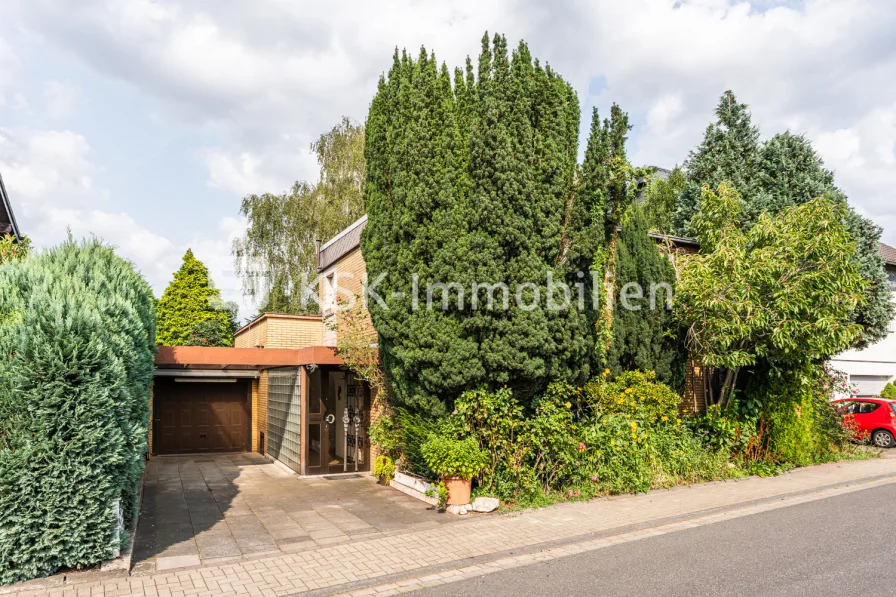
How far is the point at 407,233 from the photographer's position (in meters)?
8.90

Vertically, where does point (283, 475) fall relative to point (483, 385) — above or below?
below

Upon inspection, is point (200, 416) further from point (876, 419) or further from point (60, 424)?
point (876, 419)

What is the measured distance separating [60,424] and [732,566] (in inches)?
265

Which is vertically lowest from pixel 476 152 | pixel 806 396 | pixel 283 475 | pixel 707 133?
pixel 283 475

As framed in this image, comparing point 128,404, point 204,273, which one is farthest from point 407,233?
point 204,273

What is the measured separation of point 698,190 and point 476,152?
39.5 ft

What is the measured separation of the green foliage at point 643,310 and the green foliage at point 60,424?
781cm

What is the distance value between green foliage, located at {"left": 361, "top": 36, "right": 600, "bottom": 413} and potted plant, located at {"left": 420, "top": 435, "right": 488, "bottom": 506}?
629mm

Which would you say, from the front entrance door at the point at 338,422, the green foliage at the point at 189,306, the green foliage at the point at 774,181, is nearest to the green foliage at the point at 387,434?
the front entrance door at the point at 338,422

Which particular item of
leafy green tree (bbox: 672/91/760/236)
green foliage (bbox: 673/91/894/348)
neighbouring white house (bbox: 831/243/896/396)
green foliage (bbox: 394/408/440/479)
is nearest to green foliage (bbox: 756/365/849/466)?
green foliage (bbox: 673/91/894/348)

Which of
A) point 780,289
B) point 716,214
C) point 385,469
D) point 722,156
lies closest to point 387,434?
point 385,469

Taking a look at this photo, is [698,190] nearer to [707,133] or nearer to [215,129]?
→ [707,133]

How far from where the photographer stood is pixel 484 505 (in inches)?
326

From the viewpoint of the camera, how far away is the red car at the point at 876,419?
16109 millimetres
